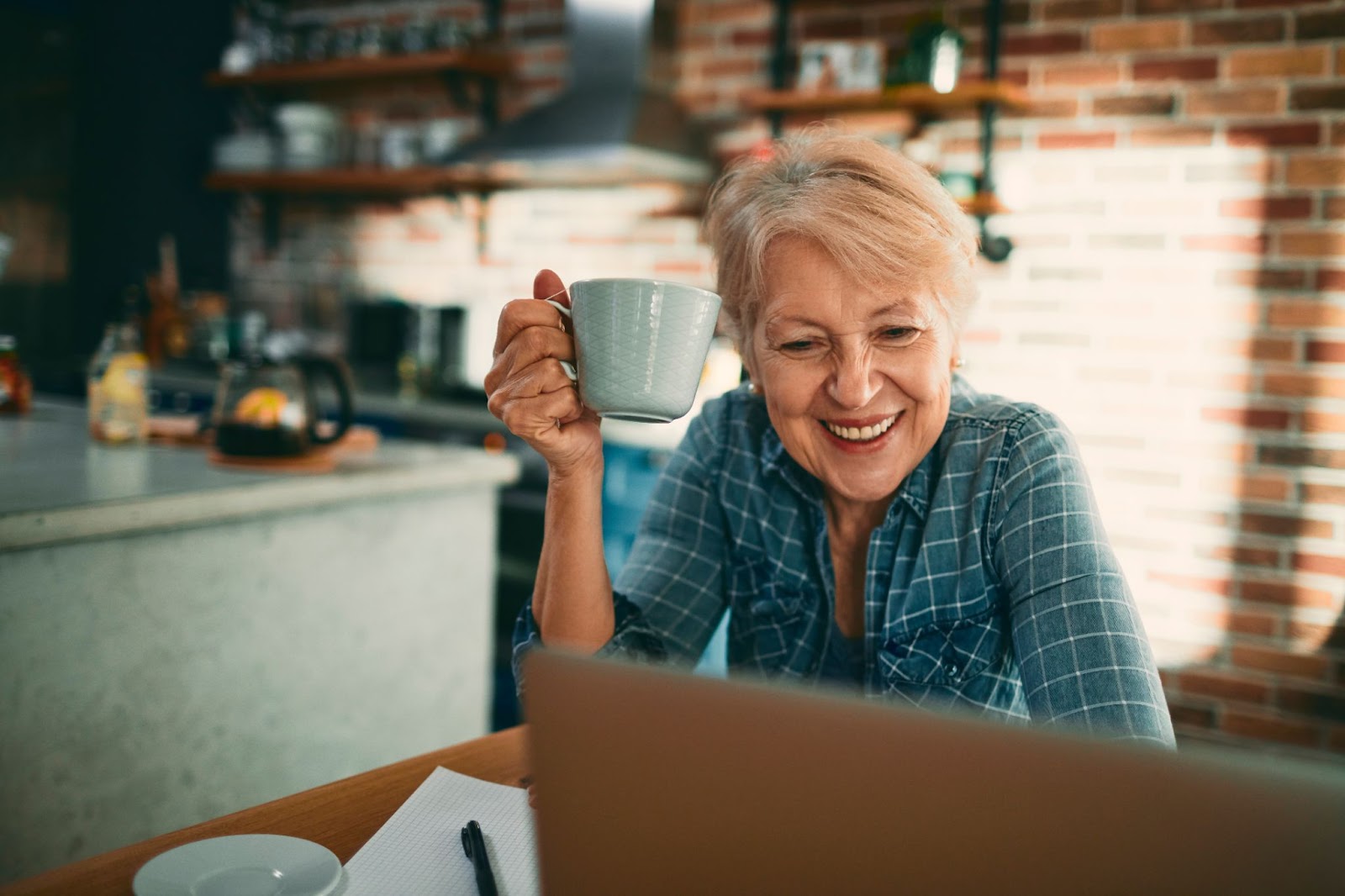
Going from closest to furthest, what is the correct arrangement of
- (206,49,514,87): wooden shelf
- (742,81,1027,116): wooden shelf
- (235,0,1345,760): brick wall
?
1. (235,0,1345,760): brick wall
2. (742,81,1027,116): wooden shelf
3. (206,49,514,87): wooden shelf

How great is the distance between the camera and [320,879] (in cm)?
60

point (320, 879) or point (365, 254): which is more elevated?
point (365, 254)

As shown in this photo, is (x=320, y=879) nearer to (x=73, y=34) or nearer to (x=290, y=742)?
(x=290, y=742)

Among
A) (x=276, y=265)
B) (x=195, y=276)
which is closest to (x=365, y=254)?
(x=276, y=265)

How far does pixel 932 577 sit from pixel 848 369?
0.22 m

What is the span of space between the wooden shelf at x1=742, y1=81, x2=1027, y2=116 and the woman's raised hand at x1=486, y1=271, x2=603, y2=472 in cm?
196

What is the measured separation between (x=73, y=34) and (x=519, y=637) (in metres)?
4.11

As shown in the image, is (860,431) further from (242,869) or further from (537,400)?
(242,869)

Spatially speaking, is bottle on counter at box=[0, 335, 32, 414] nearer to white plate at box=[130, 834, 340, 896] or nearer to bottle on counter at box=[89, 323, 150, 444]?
bottle on counter at box=[89, 323, 150, 444]

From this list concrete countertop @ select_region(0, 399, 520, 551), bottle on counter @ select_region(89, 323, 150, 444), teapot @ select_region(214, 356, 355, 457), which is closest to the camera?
concrete countertop @ select_region(0, 399, 520, 551)

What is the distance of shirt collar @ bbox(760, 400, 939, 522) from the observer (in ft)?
3.50

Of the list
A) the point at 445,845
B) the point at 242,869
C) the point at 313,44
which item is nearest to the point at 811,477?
the point at 445,845

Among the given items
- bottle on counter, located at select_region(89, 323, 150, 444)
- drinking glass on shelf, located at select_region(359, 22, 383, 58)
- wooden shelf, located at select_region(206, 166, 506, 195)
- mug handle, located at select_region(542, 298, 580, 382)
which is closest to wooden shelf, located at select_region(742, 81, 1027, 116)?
wooden shelf, located at select_region(206, 166, 506, 195)

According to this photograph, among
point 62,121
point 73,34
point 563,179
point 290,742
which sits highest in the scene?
point 73,34
